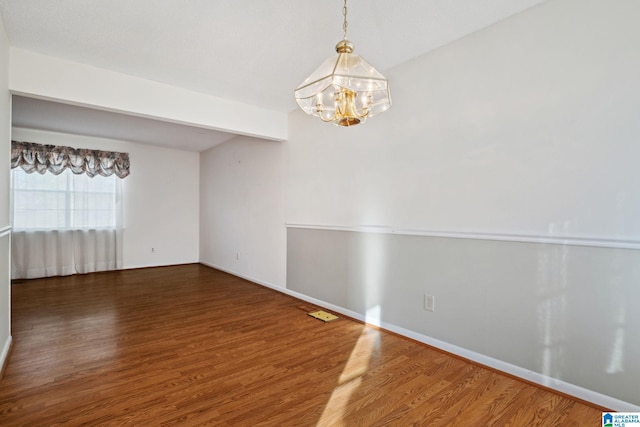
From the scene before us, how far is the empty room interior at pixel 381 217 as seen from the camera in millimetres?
1805

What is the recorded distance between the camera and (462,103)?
2480 millimetres

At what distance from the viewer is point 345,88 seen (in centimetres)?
162

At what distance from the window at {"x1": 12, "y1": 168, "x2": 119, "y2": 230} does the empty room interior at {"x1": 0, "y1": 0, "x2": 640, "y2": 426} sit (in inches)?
68.3

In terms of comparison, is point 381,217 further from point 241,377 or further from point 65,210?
point 65,210

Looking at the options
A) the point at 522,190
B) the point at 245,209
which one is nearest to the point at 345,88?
the point at 522,190

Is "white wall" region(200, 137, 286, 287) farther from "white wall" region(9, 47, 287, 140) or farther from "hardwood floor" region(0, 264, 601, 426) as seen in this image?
"hardwood floor" region(0, 264, 601, 426)

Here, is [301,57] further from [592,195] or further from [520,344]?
[520,344]

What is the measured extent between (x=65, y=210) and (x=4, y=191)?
3613 mm

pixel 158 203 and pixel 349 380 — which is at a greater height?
pixel 158 203

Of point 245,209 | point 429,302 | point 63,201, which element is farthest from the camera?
point 63,201

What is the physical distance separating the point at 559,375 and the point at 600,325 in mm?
415

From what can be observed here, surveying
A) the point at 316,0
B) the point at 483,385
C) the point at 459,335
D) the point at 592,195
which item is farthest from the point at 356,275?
the point at 316,0

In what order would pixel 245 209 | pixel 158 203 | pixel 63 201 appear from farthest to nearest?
pixel 158 203 → pixel 63 201 → pixel 245 209

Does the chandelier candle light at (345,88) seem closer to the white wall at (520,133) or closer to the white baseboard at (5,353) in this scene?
the white wall at (520,133)
